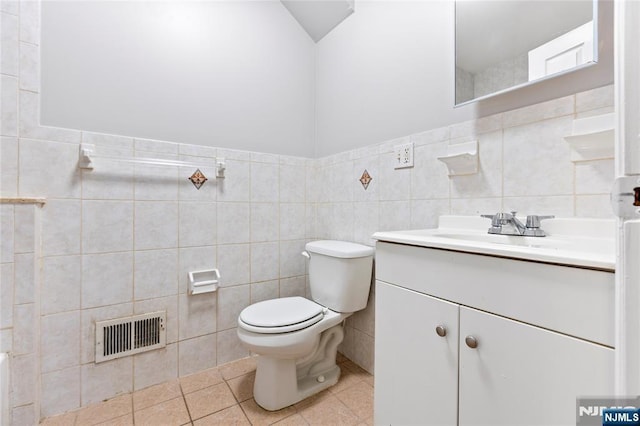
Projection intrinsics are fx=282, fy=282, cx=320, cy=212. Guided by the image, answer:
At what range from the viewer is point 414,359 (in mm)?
836

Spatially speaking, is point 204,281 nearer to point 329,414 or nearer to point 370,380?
point 329,414

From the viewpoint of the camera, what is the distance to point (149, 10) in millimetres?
1418

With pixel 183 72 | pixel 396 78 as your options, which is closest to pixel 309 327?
pixel 396 78

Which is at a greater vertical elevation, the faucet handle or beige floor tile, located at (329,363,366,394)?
the faucet handle

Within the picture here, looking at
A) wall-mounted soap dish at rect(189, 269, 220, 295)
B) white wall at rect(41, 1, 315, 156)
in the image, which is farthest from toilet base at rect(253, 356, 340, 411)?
white wall at rect(41, 1, 315, 156)

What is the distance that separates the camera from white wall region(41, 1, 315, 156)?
125cm

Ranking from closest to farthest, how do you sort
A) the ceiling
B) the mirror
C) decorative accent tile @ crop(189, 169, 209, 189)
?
the mirror → decorative accent tile @ crop(189, 169, 209, 189) → the ceiling

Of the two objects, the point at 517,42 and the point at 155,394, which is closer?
the point at 517,42

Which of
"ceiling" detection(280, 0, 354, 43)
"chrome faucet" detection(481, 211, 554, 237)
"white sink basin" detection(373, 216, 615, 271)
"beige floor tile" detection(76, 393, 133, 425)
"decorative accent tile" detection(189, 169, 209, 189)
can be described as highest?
"ceiling" detection(280, 0, 354, 43)

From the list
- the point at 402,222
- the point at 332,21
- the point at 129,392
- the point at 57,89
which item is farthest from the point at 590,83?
the point at 129,392

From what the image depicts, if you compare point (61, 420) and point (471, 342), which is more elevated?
point (471, 342)

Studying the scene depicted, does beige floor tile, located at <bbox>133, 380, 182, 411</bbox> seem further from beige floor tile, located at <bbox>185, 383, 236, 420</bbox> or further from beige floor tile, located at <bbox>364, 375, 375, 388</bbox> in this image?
beige floor tile, located at <bbox>364, 375, 375, 388</bbox>

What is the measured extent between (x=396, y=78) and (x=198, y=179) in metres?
1.17

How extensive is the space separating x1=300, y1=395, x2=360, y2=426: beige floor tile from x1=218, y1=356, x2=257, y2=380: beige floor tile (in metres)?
Result: 0.45
